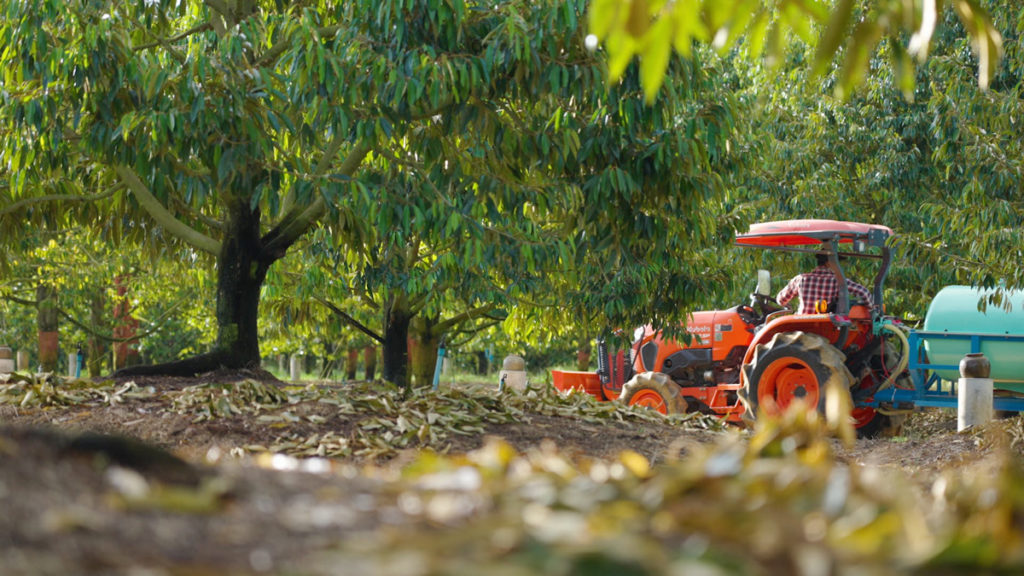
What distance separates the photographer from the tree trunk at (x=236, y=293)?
9094 mm

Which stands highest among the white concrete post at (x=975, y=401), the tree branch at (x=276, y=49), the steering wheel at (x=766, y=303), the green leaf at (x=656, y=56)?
the tree branch at (x=276, y=49)

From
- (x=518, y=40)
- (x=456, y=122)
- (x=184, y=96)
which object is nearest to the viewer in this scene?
(x=518, y=40)

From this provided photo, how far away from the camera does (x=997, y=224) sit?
1045 cm

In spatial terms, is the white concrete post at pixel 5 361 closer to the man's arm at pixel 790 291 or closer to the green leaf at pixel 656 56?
the man's arm at pixel 790 291

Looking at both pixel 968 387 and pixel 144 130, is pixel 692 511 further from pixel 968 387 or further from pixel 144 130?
pixel 968 387

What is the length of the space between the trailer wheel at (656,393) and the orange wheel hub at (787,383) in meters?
1.46

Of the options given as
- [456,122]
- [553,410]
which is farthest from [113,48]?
[553,410]

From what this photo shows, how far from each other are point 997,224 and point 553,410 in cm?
519

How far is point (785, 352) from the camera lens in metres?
11.1

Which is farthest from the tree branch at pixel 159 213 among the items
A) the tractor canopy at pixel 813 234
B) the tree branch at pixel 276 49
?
the tractor canopy at pixel 813 234

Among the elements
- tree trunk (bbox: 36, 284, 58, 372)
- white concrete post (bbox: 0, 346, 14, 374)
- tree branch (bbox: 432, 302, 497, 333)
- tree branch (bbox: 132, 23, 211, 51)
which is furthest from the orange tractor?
tree trunk (bbox: 36, 284, 58, 372)

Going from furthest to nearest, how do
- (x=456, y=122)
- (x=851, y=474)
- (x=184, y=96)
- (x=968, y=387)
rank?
(x=968, y=387) → (x=456, y=122) → (x=184, y=96) → (x=851, y=474)

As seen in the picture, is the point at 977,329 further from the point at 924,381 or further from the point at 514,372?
the point at 514,372

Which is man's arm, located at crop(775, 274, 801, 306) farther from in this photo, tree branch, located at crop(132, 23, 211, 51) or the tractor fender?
tree branch, located at crop(132, 23, 211, 51)
